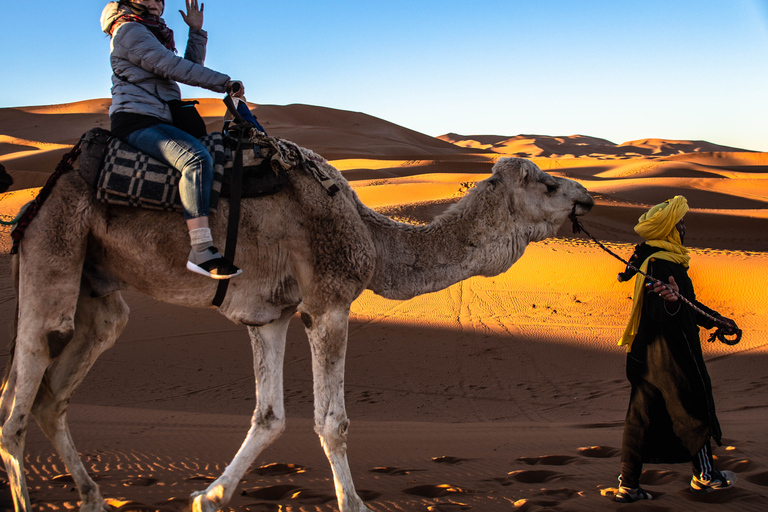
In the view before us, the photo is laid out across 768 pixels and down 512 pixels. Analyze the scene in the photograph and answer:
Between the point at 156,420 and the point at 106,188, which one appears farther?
the point at 156,420

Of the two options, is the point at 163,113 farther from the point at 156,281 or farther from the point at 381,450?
the point at 381,450

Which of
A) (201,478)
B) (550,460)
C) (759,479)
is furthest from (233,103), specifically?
(759,479)

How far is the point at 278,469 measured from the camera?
470 cm

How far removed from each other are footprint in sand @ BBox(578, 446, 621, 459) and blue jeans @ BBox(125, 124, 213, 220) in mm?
3907

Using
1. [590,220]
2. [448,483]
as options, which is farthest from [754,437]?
[590,220]

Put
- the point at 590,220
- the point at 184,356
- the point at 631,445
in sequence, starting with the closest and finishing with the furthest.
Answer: the point at 631,445 < the point at 184,356 < the point at 590,220

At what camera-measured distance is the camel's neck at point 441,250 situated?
12.4ft

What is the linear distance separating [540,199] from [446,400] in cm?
458

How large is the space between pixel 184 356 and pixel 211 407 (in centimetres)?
205

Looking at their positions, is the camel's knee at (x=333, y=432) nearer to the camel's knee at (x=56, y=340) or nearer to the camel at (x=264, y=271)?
the camel at (x=264, y=271)

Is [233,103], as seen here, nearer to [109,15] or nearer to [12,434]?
[109,15]

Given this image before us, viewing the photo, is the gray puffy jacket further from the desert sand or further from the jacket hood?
the desert sand

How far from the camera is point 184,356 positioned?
9305 millimetres

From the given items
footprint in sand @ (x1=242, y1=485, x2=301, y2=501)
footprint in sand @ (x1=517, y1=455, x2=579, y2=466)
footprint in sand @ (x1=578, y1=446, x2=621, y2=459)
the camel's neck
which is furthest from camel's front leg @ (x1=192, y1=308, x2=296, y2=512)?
footprint in sand @ (x1=578, y1=446, x2=621, y2=459)
